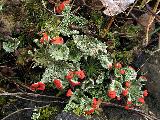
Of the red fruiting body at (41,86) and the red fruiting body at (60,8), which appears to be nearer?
the red fruiting body at (41,86)

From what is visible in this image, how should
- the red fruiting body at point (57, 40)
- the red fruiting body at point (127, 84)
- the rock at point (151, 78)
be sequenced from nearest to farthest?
the red fruiting body at point (57, 40) < the red fruiting body at point (127, 84) < the rock at point (151, 78)

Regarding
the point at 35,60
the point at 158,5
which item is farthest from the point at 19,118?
the point at 158,5

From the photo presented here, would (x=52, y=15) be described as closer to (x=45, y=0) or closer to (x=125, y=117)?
(x=45, y=0)

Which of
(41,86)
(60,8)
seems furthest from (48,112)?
(60,8)

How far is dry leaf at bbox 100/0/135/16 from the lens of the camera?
283cm

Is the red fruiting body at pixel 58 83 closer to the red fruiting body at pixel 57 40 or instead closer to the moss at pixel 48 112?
the moss at pixel 48 112

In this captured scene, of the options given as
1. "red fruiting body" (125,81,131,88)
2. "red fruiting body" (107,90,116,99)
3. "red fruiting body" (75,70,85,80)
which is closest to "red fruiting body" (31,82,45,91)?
"red fruiting body" (75,70,85,80)

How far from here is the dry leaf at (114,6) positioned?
A: 9.29 ft

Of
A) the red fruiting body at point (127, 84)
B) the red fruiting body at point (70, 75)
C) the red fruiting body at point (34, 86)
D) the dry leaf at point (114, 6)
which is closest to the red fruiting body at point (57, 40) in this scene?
the red fruiting body at point (70, 75)

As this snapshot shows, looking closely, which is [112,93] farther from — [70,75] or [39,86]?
[39,86]

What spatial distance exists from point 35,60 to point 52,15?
1.33 feet

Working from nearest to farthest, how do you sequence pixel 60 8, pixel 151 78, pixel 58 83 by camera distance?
1. pixel 58 83
2. pixel 60 8
3. pixel 151 78

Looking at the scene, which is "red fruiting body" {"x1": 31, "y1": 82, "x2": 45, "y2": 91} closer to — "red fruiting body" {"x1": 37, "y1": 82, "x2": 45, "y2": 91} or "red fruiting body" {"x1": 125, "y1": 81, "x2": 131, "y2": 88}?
"red fruiting body" {"x1": 37, "y1": 82, "x2": 45, "y2": 91}

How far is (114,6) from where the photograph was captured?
2.83 metres
